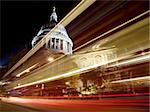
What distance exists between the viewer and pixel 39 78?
7.70m

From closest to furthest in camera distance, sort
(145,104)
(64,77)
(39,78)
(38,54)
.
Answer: (145,104), (64,77), (39,78), (38,54)

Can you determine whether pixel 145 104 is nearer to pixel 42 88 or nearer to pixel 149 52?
pixel 149 52

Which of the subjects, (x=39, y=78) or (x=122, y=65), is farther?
(x=39, y=78)

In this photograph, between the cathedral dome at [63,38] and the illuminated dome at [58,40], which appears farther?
the illuminated dome at [58,40]

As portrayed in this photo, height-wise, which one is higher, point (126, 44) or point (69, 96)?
point (126, 44)

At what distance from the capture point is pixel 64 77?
5934 millimetres

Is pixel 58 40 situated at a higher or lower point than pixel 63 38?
higher

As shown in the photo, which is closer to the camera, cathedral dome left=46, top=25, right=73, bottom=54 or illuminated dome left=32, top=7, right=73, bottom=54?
cathedral dome left=46, top=25, right=73, bottom=54

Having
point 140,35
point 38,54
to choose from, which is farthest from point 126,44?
point 38,54

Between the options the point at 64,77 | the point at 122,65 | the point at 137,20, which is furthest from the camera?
the point at 64,77

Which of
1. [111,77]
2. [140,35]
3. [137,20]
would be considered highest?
[137,20]

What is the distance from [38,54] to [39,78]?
988 mm

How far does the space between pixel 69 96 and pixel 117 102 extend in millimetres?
2428

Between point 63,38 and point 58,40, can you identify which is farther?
point 58,40
